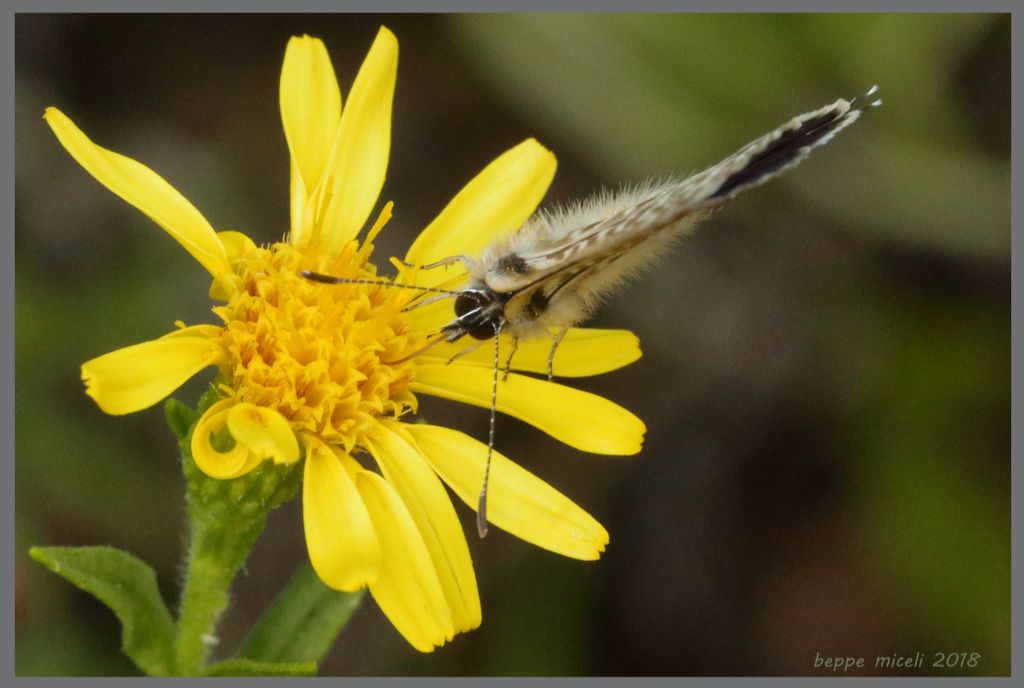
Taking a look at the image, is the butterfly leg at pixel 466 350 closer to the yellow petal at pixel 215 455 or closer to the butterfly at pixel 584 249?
the butterfly at pixel 584 249

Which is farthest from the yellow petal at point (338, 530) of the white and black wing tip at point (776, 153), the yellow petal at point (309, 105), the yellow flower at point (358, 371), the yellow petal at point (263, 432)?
the white and black wing tip at point (776, 153)

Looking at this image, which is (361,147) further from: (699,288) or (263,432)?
(699,288)

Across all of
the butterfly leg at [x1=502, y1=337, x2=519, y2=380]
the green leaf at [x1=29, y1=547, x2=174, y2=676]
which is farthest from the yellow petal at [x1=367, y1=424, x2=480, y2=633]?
the green leaf at [x1=29, y1=547, x2=174, y2=676]

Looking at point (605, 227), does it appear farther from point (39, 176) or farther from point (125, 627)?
point (39, 176)

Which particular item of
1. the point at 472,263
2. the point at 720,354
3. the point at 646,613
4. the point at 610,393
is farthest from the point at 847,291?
the point at 472,263

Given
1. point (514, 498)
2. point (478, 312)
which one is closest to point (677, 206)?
point (478, 312)
